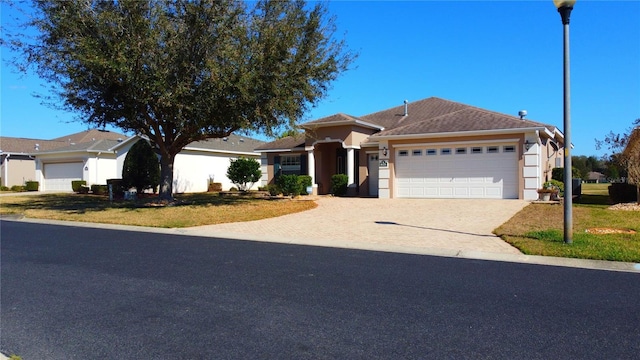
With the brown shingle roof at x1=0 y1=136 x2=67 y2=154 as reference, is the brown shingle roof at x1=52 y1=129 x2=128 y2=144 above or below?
above

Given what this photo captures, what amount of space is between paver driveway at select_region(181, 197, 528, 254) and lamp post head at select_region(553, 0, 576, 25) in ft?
15.9

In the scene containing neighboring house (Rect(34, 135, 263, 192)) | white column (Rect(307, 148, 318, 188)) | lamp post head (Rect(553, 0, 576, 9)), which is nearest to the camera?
lamp post head (Rect(553, 0, 576, 9))

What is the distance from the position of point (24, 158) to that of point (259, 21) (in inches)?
1317

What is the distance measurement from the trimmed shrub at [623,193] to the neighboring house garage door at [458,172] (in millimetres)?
3660

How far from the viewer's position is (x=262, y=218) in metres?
15.1

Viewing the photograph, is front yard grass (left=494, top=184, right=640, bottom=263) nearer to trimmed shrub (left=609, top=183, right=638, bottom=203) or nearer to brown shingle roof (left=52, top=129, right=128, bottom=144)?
trimmed shrub (left=609, top=183, right=638, bottom=203)

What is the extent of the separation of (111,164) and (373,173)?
871 inches

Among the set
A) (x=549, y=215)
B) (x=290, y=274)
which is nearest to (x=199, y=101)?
(x=290, y=274)

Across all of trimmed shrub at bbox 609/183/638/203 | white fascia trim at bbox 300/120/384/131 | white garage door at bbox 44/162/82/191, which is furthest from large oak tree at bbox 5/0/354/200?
white garage door at bbox 44/162/82/191

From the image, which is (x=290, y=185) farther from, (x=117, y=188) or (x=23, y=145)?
(x=23, y=145)

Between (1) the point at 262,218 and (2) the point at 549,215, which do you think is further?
(1) the point at 262,218

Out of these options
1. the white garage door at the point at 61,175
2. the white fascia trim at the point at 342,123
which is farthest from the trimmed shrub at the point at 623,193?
the white garage door at the point at 61,175

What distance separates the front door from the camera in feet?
77.4

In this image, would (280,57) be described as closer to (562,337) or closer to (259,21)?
(259,21)
